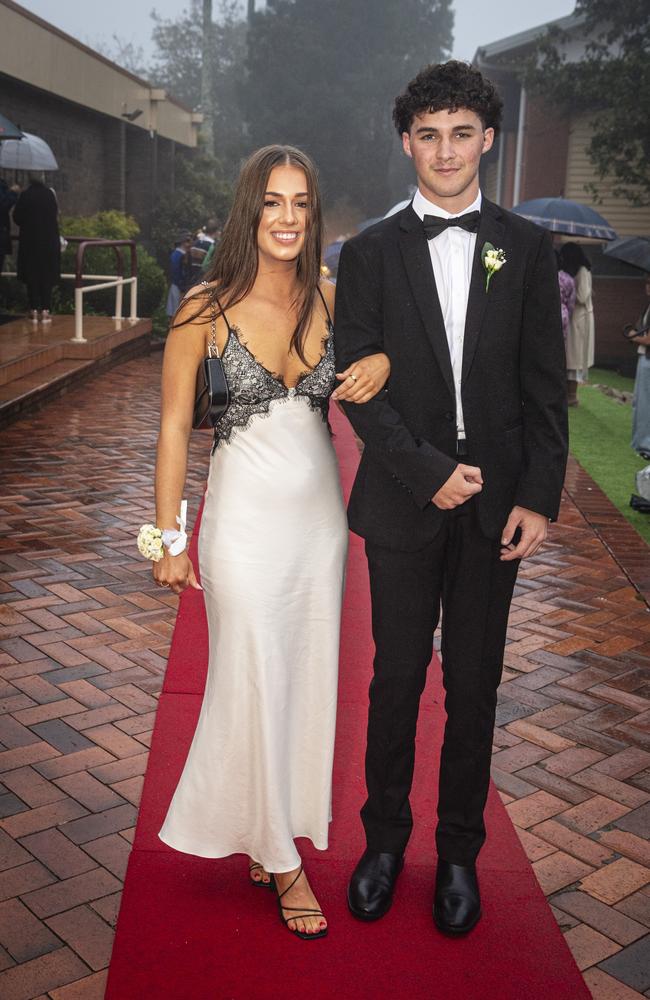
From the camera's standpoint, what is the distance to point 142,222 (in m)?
24.6

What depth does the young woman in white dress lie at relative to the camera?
270cm

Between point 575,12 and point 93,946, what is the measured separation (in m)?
18.5

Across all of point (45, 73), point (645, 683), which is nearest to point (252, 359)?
point (645, 683)

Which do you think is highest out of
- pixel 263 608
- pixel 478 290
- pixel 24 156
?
pixel 24 156

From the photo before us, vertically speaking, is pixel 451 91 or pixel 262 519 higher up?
pixel 451 91

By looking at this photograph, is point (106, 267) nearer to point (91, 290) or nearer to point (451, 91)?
point (91, 290)

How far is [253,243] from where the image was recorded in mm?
2732

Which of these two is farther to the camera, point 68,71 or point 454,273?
point 68,71

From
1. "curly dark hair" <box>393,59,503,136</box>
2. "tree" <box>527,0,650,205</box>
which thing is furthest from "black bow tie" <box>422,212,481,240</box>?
"tree" <box>527,0,650,205</box>

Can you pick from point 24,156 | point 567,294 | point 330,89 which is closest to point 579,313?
point 567,294

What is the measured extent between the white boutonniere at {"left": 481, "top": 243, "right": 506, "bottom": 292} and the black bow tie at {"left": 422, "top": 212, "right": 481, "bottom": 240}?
87mm

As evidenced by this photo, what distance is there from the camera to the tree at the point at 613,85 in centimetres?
1712

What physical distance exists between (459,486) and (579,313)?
970 cm

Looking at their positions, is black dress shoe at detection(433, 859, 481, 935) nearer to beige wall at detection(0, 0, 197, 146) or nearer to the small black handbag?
the small black handbag
